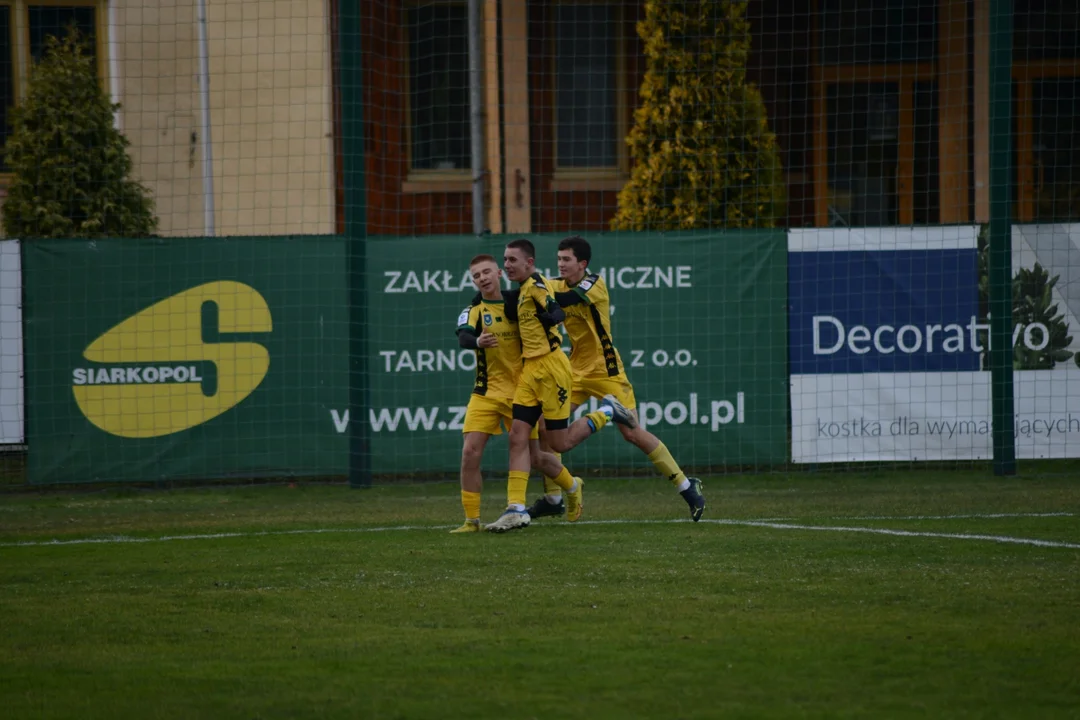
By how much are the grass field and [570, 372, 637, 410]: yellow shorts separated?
2.92ft

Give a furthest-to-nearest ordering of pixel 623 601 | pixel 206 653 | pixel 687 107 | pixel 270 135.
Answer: pixel 270 135 < pixel 687 107 < pixel 623 601 < pixel 206 653

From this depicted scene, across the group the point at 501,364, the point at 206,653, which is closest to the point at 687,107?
the point at 501,364

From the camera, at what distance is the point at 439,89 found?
62.0ft

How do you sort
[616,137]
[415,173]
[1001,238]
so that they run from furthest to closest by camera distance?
[616,137]
[415,173]
[1001,238]

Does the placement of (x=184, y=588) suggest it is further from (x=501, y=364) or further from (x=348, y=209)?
(x=348, y=209)

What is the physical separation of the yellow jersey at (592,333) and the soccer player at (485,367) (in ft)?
1.97

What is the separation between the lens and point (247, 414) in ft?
43.7

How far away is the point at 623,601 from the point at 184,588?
2.33 metres

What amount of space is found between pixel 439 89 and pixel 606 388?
9806mm

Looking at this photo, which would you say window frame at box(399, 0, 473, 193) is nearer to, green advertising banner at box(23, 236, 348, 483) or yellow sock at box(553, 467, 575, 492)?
green advertising banner at box(23, 236, 348, 483)

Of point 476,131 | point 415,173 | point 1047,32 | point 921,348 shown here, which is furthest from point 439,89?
point 1047,32

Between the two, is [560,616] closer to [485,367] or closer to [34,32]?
[485,367]

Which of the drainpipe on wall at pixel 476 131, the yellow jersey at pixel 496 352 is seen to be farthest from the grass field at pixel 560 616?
the drainpipe on wall at pixel 476 131

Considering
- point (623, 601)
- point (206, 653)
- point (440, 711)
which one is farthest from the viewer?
point (623, 601)
